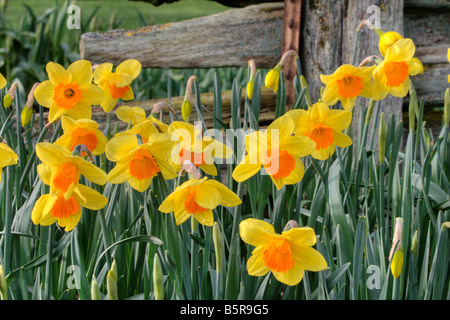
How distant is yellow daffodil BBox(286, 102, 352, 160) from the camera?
1115mm

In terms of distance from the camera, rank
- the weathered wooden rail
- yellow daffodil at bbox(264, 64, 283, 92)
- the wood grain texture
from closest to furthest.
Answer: yellow daffodil at bbox(264, 64, 283, 92)
the weathered wooden rail
the wood grain texture

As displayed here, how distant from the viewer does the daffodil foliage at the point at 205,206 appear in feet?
3.18

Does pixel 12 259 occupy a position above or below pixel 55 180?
below

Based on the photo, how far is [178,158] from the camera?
99 cm

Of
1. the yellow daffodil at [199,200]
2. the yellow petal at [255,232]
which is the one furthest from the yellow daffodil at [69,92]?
the yellow petal at [255,232]

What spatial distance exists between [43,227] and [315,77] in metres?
1.23

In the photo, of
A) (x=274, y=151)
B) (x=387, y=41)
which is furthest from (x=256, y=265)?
(x=387, y=41)

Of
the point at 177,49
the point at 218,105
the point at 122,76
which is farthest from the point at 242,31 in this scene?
the point at 122,76

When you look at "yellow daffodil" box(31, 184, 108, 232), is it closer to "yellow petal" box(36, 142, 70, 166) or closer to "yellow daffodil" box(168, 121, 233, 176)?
"yellow petal" box(36, 142, 70, 166)

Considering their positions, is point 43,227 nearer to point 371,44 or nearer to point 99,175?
point 99,175

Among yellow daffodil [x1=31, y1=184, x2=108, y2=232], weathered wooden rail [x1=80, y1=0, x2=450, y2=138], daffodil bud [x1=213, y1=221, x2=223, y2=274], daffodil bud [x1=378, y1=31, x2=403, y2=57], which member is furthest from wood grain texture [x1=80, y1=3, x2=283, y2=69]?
daffodil bud [x1=213, y1=221, x2=223, y2=274]

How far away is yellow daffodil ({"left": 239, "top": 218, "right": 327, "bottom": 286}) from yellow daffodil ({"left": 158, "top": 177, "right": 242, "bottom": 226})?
58 millimetres

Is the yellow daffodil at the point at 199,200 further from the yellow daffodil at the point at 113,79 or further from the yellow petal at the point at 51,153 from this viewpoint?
the yellow daffodil at the point at 113,79

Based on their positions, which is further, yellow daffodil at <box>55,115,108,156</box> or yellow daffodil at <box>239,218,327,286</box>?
yellow daffodil at <box>55,115,108,156</box>
